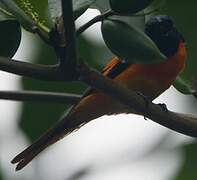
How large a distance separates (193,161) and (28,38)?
557 millimetres

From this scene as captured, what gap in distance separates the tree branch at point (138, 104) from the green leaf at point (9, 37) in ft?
0.35

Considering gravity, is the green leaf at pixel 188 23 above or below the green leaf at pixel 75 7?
→ below

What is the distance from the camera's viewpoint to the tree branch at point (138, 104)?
80cm

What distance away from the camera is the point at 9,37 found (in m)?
0.82

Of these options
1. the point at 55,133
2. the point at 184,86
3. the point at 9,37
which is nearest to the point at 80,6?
the point at 9,37

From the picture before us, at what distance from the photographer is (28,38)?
1502mm

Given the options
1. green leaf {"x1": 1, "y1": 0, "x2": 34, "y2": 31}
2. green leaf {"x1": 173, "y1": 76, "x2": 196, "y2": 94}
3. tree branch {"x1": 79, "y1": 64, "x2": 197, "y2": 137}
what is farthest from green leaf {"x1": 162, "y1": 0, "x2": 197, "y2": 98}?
green leaf {"x1": 1, "y1": 0, "x2": 34, "y2": 31}

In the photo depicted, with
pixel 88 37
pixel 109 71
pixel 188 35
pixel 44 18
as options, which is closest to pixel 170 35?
pixel 109 71

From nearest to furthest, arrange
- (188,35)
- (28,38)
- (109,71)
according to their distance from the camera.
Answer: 1. (188,35)
2. (28,38)
3. (109,71)

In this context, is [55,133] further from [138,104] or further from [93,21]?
[93,21]

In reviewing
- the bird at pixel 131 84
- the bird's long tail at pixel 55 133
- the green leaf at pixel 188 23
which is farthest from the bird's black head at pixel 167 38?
the green leaf at pixel 188 23

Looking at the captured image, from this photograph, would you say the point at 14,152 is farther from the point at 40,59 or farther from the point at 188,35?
the point at 188,35

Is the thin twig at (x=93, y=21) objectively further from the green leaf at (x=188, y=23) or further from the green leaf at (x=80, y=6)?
the green leaf at (x=188, y=23)

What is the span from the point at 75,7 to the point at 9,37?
106 mm
